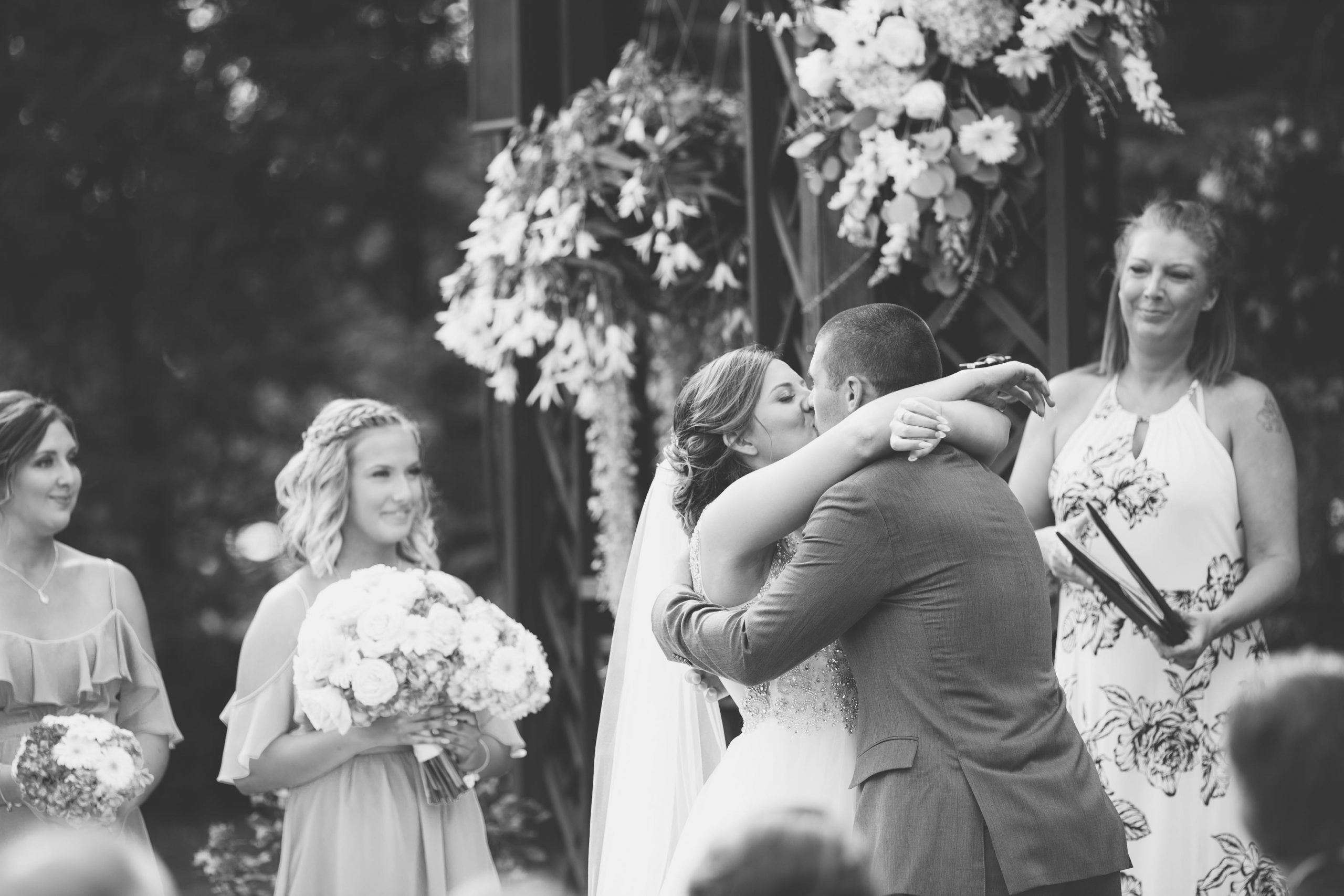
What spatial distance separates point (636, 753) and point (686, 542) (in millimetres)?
546

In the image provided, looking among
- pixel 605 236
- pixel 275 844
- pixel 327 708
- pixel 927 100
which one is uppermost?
pixel 927 100

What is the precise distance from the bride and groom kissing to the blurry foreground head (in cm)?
78

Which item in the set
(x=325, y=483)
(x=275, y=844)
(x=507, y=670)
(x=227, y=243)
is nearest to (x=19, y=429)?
(x=325, y=483)

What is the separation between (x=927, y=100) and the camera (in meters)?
4.40

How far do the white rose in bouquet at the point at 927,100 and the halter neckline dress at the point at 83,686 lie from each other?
2.68m

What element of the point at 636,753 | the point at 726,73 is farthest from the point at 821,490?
the point at 726,73

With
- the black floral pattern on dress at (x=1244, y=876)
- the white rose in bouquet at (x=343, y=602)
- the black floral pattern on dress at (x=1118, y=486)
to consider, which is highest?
the black floral pattern on dress at (x=1118, y=486)

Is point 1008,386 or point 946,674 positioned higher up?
point 1008,386

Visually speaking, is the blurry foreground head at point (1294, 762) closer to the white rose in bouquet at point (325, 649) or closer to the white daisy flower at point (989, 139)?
the white rose in bouquet at point (325, 649)

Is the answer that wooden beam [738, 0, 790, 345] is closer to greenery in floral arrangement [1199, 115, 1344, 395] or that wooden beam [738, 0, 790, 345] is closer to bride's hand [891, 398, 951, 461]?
bride's hand [891, 398, 951, 461]

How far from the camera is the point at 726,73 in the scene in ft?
37.9

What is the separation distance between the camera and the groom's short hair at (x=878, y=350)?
313cm

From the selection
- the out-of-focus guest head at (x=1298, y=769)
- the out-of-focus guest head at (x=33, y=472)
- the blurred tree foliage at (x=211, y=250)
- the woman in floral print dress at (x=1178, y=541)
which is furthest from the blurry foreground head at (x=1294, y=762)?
the blurred tree foliage at (x=211, y=250)

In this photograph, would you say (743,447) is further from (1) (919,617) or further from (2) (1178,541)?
(2) (1178,541)
